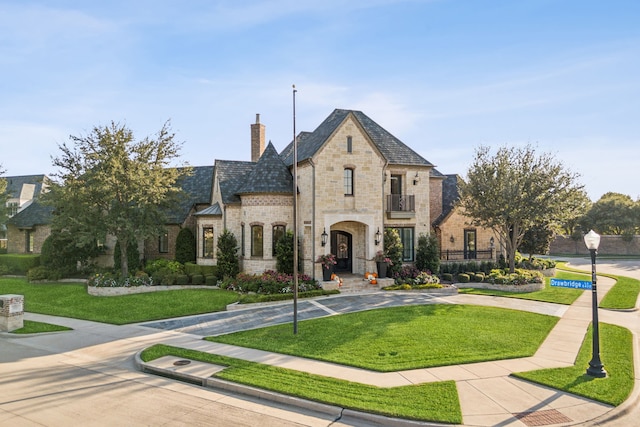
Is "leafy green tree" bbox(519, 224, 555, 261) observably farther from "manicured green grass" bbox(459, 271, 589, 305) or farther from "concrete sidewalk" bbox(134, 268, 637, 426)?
"concrete sidewalk" bbox(134, 268, 637, 426)

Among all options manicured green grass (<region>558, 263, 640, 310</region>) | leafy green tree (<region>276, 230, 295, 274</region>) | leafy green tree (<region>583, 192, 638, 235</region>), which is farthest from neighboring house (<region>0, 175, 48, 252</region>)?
leafy green tree (<region>583, 192, 638, 235</region>)

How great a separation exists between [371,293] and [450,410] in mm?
13262

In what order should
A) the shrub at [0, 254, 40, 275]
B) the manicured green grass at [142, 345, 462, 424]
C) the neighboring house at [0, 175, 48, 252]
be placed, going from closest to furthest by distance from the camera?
the manicured green grass at [142, 345, 462, 424], the shrub at [0, 254, 40, 275], the neighboring house at [0, 175, 48, 252]

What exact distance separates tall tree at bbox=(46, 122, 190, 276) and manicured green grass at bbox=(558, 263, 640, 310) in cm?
2489

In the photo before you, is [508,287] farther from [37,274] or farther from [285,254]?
[37,274]

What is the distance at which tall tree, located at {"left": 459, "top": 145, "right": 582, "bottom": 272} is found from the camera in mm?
23672

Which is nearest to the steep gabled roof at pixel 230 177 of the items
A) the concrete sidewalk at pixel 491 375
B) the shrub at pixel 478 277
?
the concrete sidewalk at pixel 491 375

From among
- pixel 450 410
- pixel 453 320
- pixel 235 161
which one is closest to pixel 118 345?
pixel 450 410

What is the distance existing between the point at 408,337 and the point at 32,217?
33876 mm

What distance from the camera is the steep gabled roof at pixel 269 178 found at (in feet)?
76.4

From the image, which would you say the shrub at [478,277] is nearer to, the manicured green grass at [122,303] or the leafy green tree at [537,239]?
the leafy green tree at [537,239]

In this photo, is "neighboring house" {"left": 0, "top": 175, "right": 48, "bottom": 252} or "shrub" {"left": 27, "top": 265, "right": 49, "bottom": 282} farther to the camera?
"neighboring house" {"left": 0, "top": 175, "right": 48, "bottom": 252}

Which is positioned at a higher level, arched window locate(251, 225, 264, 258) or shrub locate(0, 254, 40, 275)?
arched window locate(251, 225, 264, 258)

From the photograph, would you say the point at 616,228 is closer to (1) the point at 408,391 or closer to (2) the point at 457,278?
(2) the point at 457,278
